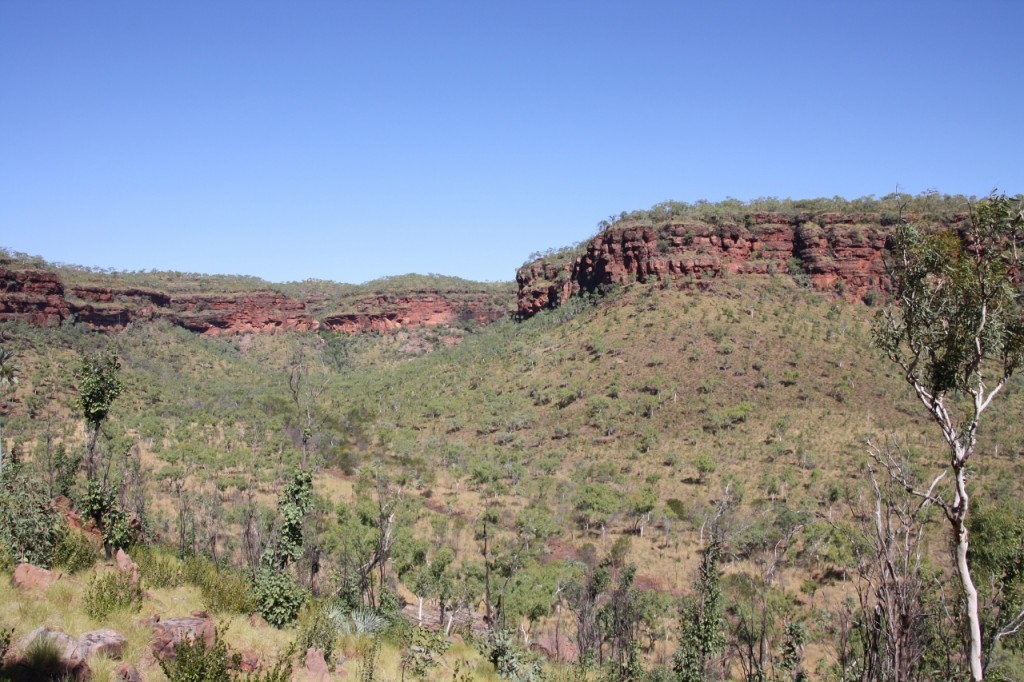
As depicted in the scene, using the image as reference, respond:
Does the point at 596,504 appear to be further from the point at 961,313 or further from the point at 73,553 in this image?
the point at 73,553

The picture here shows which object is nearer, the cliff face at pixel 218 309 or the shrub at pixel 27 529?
the shrub at pixel 27 529

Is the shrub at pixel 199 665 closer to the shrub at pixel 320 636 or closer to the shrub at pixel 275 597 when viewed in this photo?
the shrub at pixel 320 636

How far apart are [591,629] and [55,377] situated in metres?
56.8

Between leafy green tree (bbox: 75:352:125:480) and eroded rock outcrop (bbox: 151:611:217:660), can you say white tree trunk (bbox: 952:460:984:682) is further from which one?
leafy green tree (bbox: 75:352:125:480)

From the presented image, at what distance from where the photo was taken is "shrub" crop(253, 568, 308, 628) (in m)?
12.4

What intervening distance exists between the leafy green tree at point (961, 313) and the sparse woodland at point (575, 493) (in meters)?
0.05

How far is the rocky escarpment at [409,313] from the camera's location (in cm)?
12169

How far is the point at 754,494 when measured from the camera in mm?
42125

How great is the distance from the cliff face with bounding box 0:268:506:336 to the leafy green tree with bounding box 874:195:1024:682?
8679 cm

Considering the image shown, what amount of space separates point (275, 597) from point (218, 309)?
108349mm

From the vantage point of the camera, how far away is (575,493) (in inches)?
1844

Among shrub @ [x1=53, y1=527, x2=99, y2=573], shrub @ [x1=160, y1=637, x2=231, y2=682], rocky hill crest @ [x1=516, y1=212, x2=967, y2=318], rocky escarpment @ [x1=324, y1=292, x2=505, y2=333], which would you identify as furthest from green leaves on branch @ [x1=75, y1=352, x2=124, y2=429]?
rocky escarpment @ [x1=324, y1=292, x2=505, y2=333]

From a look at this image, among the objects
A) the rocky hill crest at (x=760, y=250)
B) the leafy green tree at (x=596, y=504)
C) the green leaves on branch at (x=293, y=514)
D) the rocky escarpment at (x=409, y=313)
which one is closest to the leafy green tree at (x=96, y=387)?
the green leaves on branch at (x=293, y=514)

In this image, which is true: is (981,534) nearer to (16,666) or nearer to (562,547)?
(562,547)
